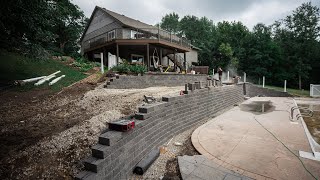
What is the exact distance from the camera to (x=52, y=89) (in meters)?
9.22

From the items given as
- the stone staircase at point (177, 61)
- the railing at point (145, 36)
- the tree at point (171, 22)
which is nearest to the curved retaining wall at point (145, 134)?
the railing at point (145, 36)

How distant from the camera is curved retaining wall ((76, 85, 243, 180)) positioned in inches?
98.6

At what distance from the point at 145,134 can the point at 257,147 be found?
258 cm

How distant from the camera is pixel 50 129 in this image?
4559 mm

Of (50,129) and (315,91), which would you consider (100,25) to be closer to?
(50,129)

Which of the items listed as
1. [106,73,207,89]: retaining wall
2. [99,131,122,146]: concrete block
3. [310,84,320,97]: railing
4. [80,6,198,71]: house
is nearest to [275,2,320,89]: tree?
[310,84,320,97]: railing

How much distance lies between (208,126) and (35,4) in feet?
18.9

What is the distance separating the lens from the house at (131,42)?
14.4m

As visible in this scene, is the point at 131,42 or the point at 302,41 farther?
the point at 302,41

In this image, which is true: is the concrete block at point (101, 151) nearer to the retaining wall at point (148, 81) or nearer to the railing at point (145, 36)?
the retaining wall at point (148, 81)

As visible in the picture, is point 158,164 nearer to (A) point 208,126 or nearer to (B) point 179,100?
(B) point 179,100

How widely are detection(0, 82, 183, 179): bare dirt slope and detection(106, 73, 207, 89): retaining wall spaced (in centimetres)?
166

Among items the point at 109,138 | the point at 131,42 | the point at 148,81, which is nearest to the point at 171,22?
the point at 131,42

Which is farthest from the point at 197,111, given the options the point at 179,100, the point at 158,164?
the point at 158,164
